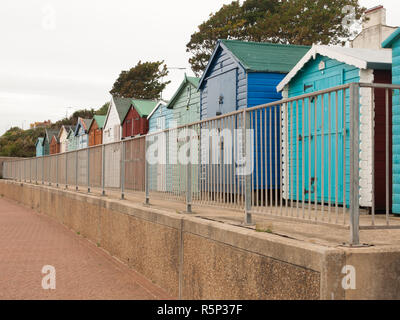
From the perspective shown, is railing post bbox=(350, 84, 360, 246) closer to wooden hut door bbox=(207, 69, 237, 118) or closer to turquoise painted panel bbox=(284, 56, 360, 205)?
turquoise painted panel bbox=(284, 56, 360, 205)

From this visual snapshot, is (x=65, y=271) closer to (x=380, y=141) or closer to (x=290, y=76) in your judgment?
(x=380, y=141)

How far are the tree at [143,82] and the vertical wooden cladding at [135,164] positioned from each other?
1823 inches

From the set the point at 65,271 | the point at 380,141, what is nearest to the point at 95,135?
the point at 65,271

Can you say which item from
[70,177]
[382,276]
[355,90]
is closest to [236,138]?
[355,90]

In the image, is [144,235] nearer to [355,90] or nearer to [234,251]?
[234,251]

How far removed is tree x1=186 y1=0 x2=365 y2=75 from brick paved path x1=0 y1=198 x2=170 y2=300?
2628cm

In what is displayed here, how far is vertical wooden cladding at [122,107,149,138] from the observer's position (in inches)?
958

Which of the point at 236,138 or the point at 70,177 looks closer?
the point at 236,138

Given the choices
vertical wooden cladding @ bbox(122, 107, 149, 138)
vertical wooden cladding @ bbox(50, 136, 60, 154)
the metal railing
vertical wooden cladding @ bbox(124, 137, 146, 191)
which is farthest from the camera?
vertical wooden cladding @ bbox(50, 136, 60, 154)

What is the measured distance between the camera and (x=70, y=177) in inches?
581

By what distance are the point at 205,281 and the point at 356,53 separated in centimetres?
588

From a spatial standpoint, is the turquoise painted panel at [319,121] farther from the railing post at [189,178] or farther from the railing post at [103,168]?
the railing post at [103,168]

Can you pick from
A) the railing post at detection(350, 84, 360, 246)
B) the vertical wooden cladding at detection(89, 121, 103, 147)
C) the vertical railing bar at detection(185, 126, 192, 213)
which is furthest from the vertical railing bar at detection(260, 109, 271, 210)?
the vertical wooden cladding at detection(89, 121, 103, 147)

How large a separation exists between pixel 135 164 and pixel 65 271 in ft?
7.66
